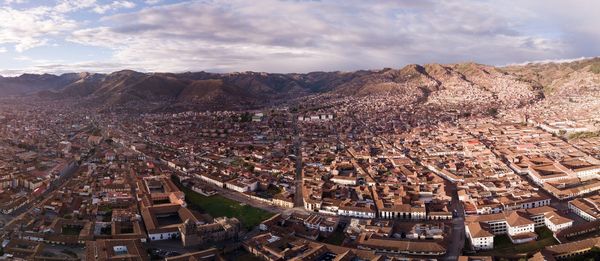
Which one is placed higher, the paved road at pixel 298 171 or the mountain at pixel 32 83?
the mountain at pixel 32 83

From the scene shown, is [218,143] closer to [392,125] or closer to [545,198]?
[392,125]

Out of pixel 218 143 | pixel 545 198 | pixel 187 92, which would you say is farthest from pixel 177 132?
pixel 187 92

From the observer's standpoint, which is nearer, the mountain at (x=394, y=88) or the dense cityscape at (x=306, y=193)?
the dense cityscape at (x=306, y=193)

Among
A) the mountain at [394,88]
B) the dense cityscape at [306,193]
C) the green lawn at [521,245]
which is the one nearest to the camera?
the green lawn at [521,245]

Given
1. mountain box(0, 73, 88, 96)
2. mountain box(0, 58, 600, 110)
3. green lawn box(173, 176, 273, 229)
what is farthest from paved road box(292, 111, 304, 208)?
mountain box(0, 73, 88, 96)

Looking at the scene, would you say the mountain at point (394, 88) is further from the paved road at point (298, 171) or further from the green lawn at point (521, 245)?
the green lawn at point (521, 245)

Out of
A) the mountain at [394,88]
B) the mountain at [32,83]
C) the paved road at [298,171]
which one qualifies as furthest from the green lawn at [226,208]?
the mountain at [32,83]

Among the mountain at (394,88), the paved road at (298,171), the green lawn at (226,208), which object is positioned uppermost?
the mountain at (394,88)
